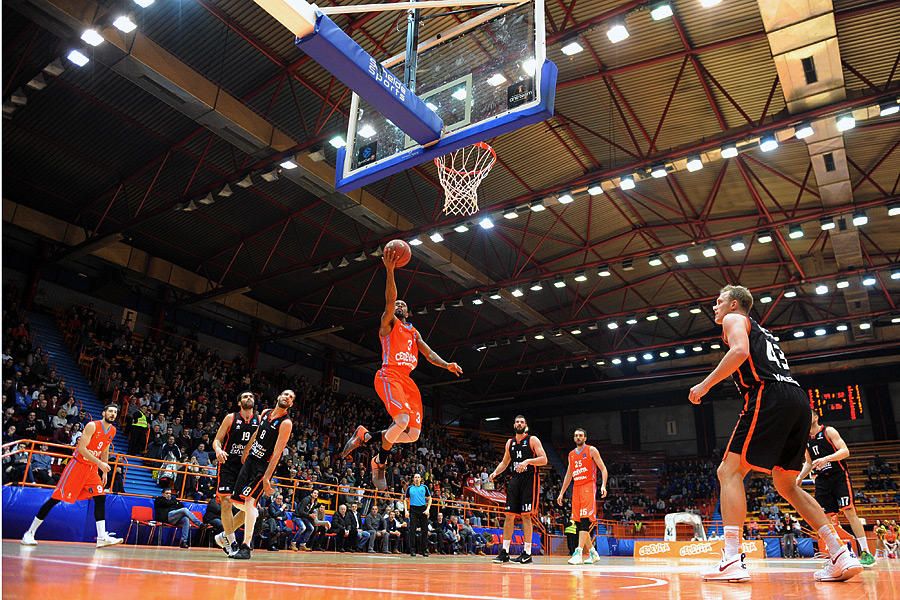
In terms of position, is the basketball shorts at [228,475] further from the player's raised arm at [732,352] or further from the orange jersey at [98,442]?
the player's raised arm at [732,352]

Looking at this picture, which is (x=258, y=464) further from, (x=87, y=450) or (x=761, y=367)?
(x=761, y=367)

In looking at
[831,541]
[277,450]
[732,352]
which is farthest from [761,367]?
[277,450]

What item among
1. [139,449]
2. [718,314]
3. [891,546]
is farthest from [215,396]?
[891,546]

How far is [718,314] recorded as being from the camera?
541cm

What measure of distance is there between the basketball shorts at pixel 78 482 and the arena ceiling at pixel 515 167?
769 cm

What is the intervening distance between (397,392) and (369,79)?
329 cm

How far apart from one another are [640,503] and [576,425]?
282 inches

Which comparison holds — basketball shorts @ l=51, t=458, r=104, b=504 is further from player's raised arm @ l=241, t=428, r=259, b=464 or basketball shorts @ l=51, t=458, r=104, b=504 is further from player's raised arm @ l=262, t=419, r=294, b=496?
player's raised arm @ l=262, t=419, r=294, b=496

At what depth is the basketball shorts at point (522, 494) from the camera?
9.93 m

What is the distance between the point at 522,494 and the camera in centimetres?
999

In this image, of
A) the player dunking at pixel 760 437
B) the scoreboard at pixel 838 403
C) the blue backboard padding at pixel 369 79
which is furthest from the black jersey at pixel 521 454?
the scoreboard at pixel 838 403

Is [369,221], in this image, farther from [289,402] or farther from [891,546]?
[891,546]

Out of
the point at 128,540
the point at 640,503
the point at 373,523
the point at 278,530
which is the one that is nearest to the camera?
the point at 128,540

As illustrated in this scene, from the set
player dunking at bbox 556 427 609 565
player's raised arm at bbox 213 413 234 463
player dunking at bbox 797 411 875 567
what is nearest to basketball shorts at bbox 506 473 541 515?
player dunking at bbox 556 427 609 565
